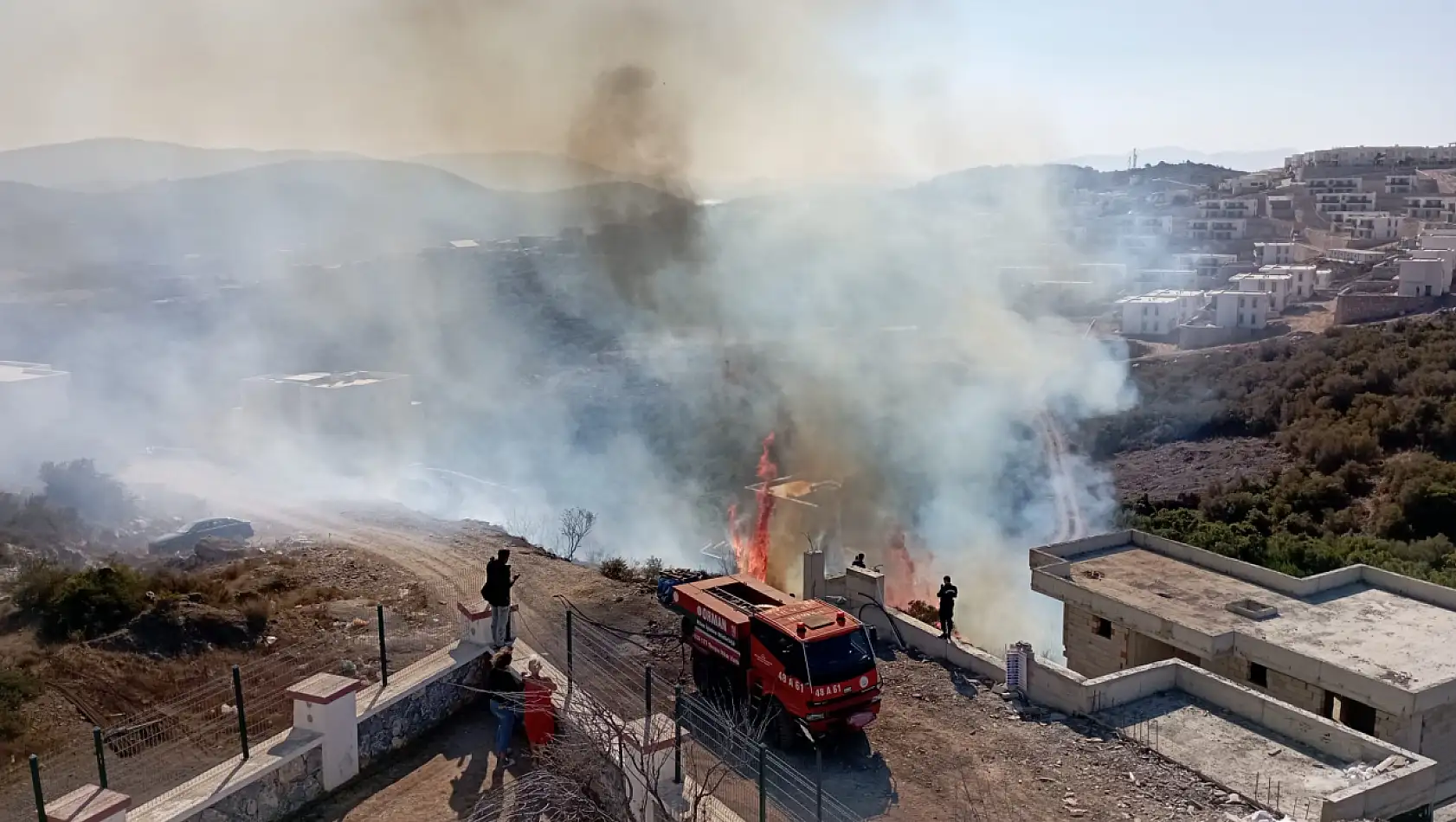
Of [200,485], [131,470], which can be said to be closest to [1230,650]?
[200,485]

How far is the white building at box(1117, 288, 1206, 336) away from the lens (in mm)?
57781

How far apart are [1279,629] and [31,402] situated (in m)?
32.3

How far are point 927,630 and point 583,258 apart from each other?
72253mm

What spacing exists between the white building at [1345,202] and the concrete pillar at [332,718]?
103582 millimetres

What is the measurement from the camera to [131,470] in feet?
96.7

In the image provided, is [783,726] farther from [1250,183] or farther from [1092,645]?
[1250,183]

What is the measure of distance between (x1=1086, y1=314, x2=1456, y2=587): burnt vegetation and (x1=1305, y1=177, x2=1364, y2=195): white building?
2403 inches

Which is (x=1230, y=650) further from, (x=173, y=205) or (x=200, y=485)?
(x=173, y=205)

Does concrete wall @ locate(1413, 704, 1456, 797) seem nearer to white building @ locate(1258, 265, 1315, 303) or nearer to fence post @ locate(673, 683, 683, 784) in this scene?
fence post @ locate(673, 683, 683, 784)

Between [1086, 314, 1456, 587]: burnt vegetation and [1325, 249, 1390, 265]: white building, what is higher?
[1325, 249, 1390, 265]: white building

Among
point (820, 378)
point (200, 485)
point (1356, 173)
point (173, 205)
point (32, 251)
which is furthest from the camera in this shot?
point (1356, 173)

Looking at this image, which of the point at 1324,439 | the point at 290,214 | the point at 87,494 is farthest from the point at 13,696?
the point at 290,214

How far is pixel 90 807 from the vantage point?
6.30 metres

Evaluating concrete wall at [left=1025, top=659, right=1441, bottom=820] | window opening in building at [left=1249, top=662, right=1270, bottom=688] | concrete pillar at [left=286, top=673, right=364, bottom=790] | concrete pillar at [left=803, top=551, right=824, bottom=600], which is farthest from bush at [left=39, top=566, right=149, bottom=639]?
window opening in building at [left=1249, top=662, right=1270, bottom=688]
